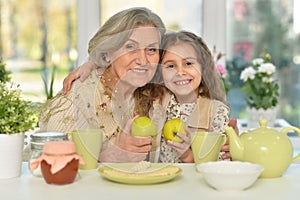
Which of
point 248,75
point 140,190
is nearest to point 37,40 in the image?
point 248,75

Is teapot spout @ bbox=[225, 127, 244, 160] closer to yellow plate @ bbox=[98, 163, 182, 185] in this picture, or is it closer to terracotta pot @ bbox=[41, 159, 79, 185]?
yellow plate @ bbox=[98, 163, 182, 185]

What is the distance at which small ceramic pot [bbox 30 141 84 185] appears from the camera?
1428mm

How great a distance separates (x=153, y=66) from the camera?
5.84 ft

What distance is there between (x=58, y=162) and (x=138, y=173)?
8.4 inches

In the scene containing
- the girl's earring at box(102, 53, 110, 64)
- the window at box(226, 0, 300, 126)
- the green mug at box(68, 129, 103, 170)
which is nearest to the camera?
the green mug at box(68, 129, 103, 170)

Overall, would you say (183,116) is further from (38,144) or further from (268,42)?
(268,42)

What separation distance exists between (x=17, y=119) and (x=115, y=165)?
30cm

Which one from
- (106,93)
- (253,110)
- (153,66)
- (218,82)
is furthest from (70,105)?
(253,110)

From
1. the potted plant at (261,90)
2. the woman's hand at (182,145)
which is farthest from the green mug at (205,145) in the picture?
the potted plant at (261,90)

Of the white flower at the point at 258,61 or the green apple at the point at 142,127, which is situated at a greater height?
the green apple at the point at 142,127

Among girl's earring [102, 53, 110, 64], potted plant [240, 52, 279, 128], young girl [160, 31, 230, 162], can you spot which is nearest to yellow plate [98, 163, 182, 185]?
young girl [160, 31, 230, 162]

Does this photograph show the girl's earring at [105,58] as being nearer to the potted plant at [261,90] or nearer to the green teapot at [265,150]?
the green teapot at [265,150]

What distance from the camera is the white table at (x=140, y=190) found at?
1351 mm

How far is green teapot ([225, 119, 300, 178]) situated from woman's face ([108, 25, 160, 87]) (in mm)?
373
